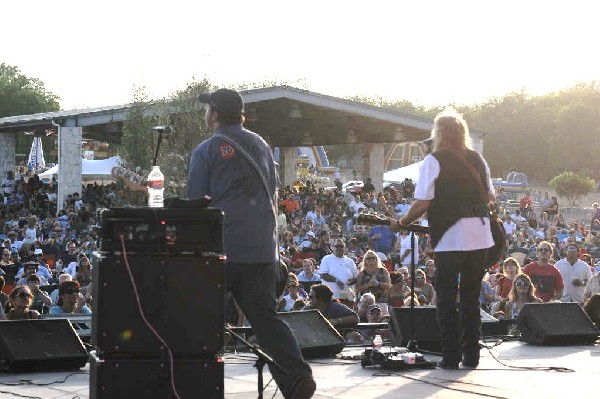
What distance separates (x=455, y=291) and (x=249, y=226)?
2.28m

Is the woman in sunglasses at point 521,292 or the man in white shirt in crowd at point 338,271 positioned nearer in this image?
the woman in sunglasses at point 521,292

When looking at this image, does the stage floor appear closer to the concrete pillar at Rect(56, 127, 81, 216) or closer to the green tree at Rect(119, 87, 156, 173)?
the concrete pillar at Rect(56, 127, 81, 216)

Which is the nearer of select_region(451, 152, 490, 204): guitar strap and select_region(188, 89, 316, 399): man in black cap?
select_region(188, 89, 316, 399): man in black cap

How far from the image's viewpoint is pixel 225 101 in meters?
5.87

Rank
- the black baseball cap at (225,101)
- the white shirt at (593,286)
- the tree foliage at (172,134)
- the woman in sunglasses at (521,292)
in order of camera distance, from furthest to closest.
Answer: the tree foliage at (172,134) < the white shirt at (593,286) < the woman in sunglasses at (521,292) < the black baseball cap at (225,101)

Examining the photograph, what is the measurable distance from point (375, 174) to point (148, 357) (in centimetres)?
3338

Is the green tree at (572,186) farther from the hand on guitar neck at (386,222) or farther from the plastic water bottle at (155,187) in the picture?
the plastic water bottle at (155,187)

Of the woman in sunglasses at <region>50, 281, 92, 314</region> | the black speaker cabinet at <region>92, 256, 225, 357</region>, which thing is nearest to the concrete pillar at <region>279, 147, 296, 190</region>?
the woman in sunglasses at <region>50, 281, 92, 314</region>

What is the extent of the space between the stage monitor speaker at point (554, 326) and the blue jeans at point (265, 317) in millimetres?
4062

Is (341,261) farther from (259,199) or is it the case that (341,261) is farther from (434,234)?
(259,199)

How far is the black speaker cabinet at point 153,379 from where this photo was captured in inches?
202

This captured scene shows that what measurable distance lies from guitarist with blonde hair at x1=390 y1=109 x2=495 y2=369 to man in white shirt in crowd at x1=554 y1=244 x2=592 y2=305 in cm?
896

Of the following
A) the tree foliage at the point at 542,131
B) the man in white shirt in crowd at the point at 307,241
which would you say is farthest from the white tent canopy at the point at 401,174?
the tree foliage at the point at 542,131

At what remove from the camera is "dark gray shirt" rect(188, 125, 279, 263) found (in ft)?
18.6
